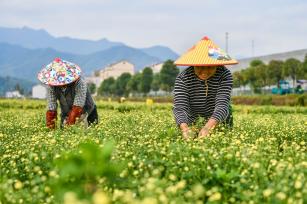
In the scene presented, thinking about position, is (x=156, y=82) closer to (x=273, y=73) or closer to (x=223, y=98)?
(x=273, y=73)

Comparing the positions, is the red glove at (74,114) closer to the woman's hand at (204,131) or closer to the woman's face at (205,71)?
the woman's face at (205,71)

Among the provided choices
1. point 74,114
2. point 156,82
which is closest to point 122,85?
point 156,82

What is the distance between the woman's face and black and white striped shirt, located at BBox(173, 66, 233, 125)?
4cm

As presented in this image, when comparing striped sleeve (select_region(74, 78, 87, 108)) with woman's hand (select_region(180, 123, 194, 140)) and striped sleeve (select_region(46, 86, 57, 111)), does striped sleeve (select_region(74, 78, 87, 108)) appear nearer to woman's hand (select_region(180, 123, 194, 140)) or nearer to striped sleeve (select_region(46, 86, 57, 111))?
striped sleeve (select_region(46, 86, 57, 111))

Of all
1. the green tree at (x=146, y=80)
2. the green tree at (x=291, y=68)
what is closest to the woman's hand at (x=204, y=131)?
Answer: the green tree at (x=291, y=68)

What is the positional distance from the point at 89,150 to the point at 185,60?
357cm

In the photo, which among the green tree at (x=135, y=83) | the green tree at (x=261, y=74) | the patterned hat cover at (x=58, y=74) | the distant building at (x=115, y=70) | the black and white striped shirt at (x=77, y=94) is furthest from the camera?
the distant building at (x=115, y=70)

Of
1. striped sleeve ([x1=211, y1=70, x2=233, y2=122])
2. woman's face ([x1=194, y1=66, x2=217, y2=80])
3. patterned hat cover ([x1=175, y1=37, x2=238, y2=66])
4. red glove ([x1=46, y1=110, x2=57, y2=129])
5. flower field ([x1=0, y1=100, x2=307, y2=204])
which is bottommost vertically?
flower field ([x1=0, y1=100, x2=307, y2=204])

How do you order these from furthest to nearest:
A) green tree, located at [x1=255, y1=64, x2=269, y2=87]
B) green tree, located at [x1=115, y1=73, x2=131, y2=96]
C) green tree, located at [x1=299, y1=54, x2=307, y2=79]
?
green tree, located at [x1=115, y1=73, x2=131, y2=96]
green tree, located at [x1=255, y1=64, x2=269, y2=87]
green tree, located at [x1=299, y1=54, x2=307, y2=79]

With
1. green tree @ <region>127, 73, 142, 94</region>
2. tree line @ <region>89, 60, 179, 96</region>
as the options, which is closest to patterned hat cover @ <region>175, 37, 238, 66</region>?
tree line @ <region>89, 60, 179, 96</region>

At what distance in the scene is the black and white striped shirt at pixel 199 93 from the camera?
6051mm

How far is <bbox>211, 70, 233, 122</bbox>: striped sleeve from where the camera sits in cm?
588

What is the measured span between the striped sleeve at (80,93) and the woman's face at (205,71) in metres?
1.76

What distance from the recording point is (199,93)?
244 inches
